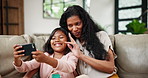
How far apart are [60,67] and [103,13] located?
16.6 feet

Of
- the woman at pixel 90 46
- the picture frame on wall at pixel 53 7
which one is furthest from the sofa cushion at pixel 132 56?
the picture frame on wall at pixel 53 7

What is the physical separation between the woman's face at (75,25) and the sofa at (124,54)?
383 mm

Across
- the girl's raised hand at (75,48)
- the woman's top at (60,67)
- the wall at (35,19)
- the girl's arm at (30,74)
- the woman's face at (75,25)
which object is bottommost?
the girl's arm at (30,74)

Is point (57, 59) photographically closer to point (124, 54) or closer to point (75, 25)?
point (75, 25)

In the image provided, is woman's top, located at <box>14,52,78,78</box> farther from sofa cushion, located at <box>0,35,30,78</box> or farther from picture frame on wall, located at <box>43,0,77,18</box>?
picture frame on wall, located at <box>43,0,77,18</box>

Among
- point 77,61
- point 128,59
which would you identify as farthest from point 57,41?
point 128,59

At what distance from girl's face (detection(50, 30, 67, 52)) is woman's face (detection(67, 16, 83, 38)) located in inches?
3.3

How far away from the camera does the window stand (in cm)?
552

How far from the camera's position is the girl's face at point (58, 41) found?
137cm

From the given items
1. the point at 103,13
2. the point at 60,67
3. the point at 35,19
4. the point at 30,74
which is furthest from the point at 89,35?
the point at 103,13

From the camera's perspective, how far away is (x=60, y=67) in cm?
119

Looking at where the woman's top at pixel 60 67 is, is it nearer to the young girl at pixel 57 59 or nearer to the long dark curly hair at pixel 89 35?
the young girl at pixel 57 59

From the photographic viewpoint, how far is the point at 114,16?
241 inches

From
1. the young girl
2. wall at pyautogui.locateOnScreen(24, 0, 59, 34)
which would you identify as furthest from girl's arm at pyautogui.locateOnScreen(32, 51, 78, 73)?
wall at pyautogui.locateOnScreen(24, 0, 59, 34)
